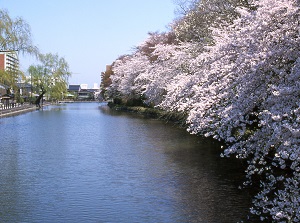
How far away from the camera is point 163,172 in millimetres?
14234

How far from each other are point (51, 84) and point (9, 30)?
49469 mm

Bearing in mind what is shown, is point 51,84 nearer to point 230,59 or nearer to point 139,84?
point 139,84

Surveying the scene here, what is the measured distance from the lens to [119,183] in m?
12.7

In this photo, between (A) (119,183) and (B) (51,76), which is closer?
(A) (119,183)

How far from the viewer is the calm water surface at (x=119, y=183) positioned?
9.71m

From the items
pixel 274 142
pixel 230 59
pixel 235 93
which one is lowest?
pixel 274 142

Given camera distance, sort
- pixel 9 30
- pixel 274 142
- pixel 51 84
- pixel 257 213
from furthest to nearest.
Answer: pixel 51 84, pixel 9 30, pixel 257 213, pixel 274 142

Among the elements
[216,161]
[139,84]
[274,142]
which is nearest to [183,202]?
[274,142]

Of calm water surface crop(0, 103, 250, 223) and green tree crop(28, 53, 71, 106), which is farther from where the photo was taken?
green tree crop(28, 53, 71, 106)

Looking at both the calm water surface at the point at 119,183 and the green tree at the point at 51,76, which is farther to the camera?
the green tree at the point at 51,76

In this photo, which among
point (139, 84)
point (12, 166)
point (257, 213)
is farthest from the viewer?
point (139, 84)

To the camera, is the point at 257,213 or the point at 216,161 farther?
the point at 216,161

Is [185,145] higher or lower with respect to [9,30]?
lower

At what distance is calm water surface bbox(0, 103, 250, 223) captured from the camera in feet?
31.9
